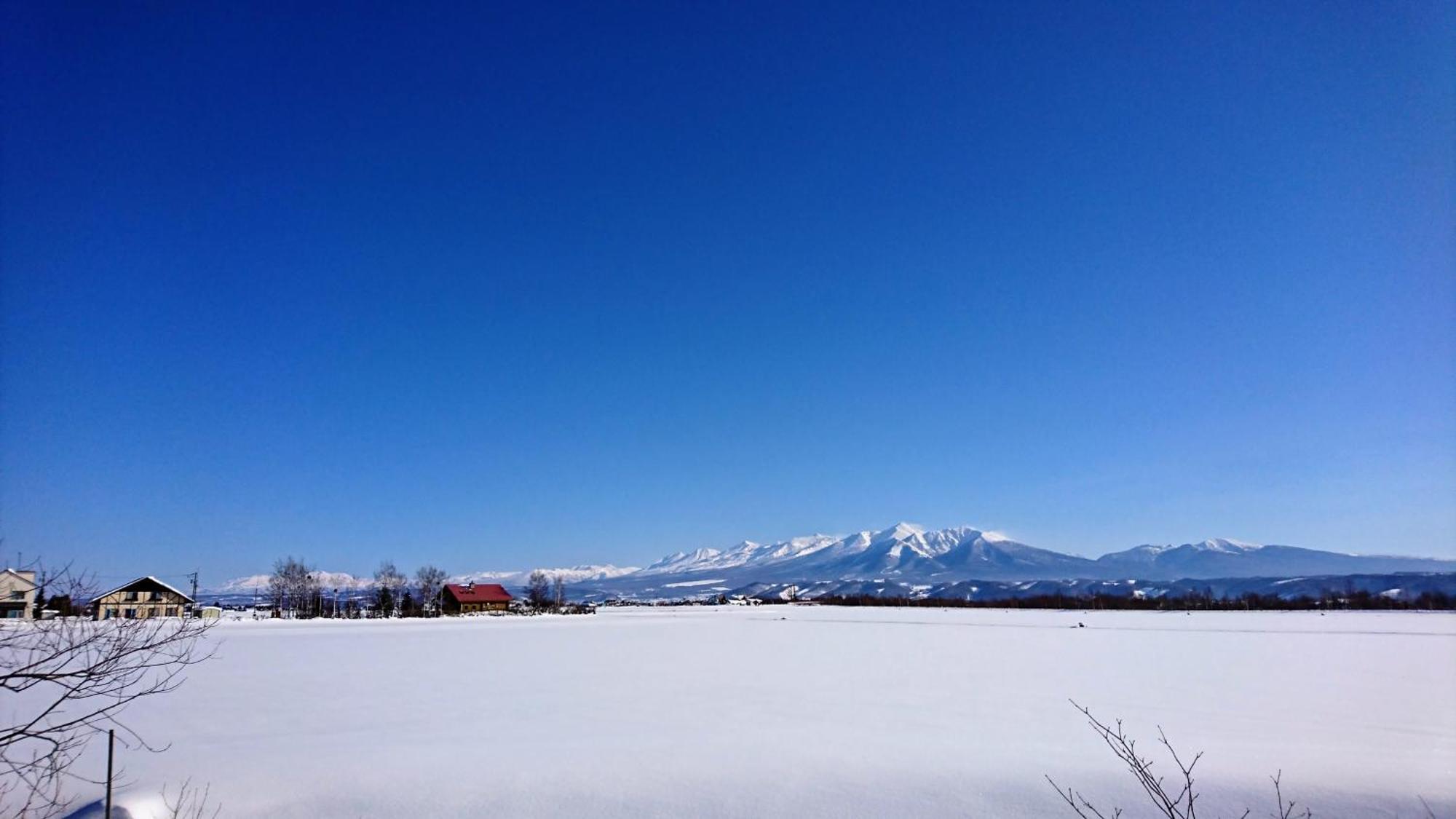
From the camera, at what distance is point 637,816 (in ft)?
31.2

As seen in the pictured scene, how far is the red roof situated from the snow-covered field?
192 feet

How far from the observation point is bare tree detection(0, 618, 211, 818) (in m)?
3.43

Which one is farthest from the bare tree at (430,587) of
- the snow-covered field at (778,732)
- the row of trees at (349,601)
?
the snow-covered field at (778,732)

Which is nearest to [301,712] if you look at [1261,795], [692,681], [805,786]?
[692,681]

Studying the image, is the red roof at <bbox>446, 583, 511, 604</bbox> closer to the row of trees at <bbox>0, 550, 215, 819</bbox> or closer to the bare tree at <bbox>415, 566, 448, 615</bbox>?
the bare tree at <bbox>415, 566, 448, 615</bbox>

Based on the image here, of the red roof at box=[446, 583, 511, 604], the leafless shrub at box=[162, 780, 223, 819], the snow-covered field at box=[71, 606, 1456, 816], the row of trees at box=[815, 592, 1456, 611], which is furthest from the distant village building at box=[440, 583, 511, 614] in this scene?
the leafless shrub at box=[162, 780, 223, 819]

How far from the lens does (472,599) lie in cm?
8412

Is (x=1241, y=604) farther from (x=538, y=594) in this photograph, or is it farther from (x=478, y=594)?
(x=478, y=594)

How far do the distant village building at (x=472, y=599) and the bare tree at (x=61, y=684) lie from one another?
210 ft

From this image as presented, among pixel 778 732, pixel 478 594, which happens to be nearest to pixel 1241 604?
pixel 478 594

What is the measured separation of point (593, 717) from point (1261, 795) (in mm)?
10732

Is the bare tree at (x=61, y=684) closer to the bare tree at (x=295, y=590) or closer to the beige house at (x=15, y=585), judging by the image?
the beige house at (x=15, y=585)

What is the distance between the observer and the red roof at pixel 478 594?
8394 cm

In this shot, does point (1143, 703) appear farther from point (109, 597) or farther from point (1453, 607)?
point (1453, 607)
